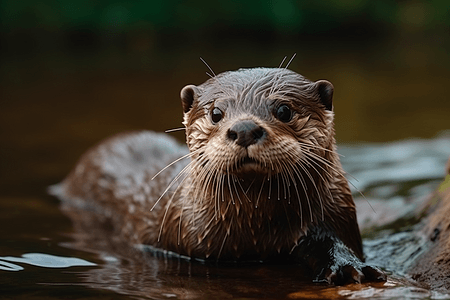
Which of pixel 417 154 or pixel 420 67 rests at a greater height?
pixel 420 67

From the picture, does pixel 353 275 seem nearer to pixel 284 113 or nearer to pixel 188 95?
pixel 284 113

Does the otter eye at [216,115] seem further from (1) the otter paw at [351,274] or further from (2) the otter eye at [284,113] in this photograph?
(1) the otter paw at [351,274]

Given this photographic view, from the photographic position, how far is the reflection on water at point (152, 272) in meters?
2.68

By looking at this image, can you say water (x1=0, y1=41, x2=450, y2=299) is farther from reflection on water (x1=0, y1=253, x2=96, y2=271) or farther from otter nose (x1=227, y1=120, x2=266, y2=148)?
otter nose (x1=227, y1=120, x2=266, y2=148)

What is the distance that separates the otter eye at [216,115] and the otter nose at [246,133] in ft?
1.07

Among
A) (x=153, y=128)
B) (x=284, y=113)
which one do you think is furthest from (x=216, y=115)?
(x=153, y=128)

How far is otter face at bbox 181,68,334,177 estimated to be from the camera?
2750mm

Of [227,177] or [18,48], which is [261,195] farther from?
[18,48]

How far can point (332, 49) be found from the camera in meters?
20.4

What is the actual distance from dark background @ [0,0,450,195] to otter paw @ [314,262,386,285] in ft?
9.53

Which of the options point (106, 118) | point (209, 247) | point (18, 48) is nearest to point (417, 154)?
point (209, 247)

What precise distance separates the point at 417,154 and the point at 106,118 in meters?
4.65

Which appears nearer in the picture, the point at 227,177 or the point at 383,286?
the point at 383,286

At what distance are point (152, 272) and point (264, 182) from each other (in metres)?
0.68
